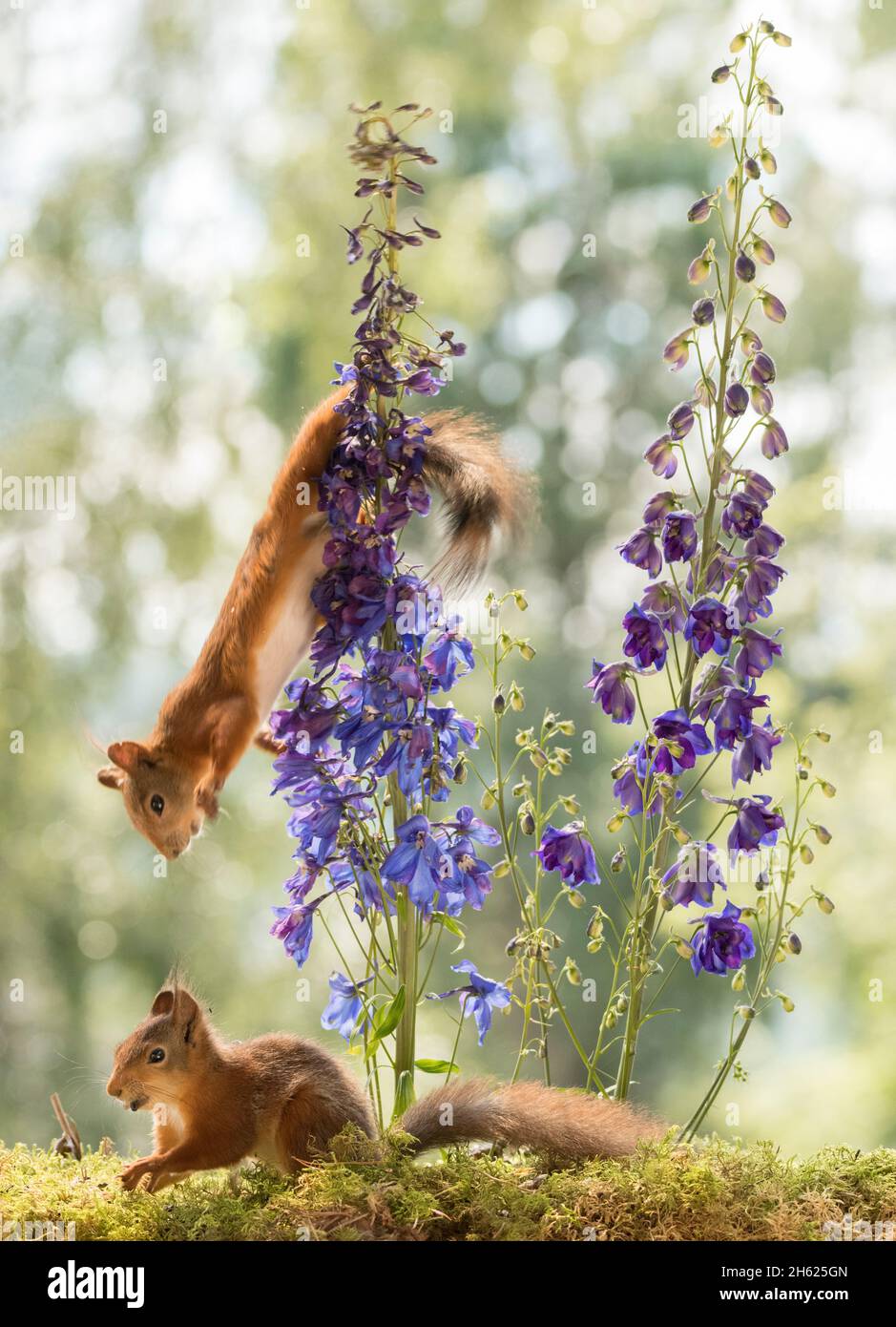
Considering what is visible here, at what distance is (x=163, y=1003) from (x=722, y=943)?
2.17 feet

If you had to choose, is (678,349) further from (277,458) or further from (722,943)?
(277,458)

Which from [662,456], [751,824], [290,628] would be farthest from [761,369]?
[290,628]

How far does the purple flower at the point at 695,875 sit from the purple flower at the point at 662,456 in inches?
17.0

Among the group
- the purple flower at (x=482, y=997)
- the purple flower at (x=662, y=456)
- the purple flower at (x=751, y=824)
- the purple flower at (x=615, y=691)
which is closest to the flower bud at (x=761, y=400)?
the purple flower at (x=662, y=456)

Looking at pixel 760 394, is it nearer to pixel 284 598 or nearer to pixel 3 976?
pixel 284 598

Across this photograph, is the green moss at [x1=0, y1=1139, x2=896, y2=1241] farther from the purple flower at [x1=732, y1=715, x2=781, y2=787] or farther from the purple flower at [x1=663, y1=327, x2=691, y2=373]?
the purple flower at [x1=663, y1=327, x2=691, y2=373]

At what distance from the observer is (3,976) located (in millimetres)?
4723

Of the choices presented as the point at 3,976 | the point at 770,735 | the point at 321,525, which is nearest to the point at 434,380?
the point at 321,525

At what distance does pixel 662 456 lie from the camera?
1691 millimetres

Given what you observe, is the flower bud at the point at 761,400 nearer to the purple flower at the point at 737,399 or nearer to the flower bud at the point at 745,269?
the purple flower at the point at 737,399

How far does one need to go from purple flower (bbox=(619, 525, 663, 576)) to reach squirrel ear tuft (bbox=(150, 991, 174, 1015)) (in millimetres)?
749

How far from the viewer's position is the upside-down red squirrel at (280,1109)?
5.33ft

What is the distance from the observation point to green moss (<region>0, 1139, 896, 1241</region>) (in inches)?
58.2

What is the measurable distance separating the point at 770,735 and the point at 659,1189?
1.69 ft
